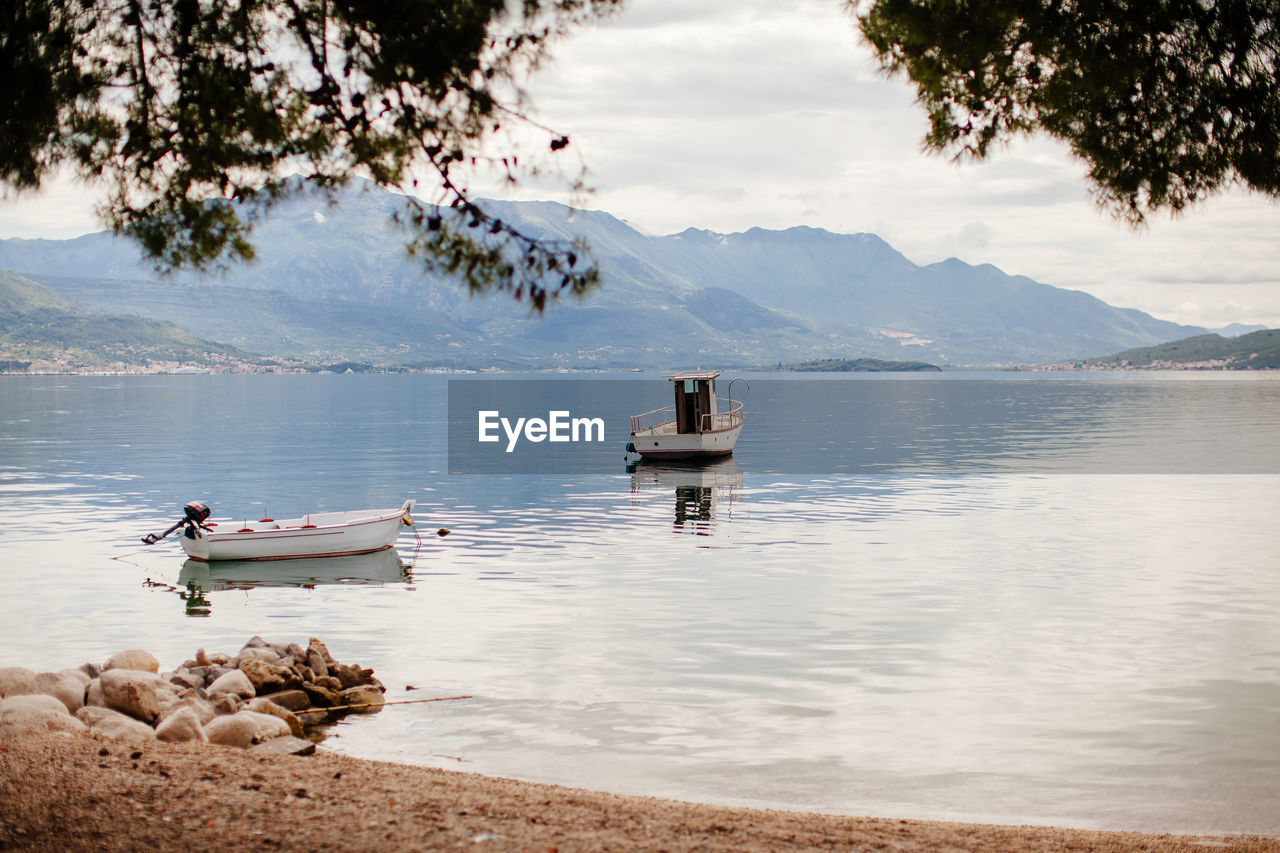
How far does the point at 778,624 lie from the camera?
957 inches

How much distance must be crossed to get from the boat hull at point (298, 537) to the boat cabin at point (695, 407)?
1538 inches

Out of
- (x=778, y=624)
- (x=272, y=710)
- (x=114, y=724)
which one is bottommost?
(x=778, y=624)

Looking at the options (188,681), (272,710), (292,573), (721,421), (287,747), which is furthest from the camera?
(721,421)

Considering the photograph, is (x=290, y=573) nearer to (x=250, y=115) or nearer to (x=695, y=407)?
(x=250, y=115)

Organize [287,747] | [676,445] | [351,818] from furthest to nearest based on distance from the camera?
[676,445] < [287,747] < [351,818]

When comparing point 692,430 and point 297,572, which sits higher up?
point 692,430

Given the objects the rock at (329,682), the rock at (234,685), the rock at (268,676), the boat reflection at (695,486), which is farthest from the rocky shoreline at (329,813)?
the boat reflection at (695,486)

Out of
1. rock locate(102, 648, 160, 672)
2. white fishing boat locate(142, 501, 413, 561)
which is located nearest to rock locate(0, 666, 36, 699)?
rock locate(102, 648, 160, 672)

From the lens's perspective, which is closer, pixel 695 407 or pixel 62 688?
pixel 62 688

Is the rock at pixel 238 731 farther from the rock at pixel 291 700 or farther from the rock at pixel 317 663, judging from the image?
the rock at pixel 317 663

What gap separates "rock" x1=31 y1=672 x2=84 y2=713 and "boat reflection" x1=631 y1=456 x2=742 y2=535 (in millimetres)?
26099

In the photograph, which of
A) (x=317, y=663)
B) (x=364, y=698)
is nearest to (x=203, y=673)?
(x=317, y=663)

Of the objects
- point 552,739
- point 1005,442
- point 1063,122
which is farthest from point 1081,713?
point 1005,442

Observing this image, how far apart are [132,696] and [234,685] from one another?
186cm
